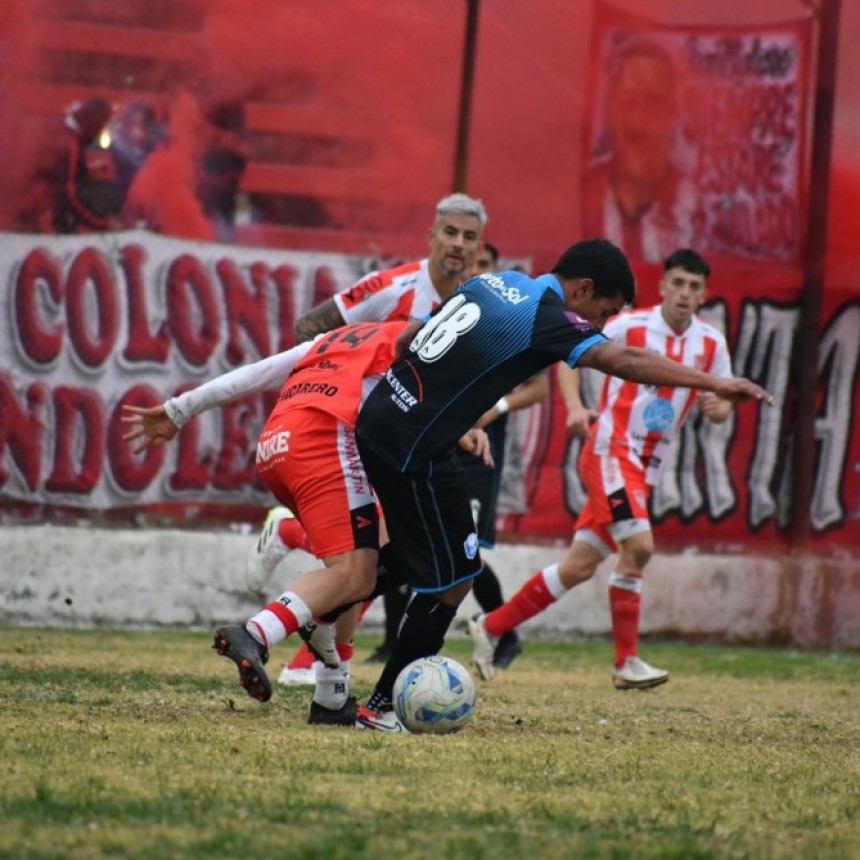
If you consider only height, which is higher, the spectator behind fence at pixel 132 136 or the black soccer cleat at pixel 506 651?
the spectator behind fence at pixel 132 136

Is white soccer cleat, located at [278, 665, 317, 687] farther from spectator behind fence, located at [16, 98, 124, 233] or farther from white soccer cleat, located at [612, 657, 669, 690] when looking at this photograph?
spectator behind fence, located at [16, 98, 124, 233]

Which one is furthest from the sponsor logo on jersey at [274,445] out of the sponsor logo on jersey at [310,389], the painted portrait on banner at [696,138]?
the painted portrait on banner at [696,138]

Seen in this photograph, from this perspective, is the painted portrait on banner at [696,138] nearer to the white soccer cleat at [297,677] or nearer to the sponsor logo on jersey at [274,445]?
the white soccer cleat at [297,677]

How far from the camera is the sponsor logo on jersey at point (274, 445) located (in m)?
6.86

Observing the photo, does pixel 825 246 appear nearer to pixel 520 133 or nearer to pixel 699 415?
pixel 699 415

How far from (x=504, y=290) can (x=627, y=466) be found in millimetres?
3676

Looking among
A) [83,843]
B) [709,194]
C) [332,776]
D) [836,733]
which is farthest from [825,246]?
[83,843]

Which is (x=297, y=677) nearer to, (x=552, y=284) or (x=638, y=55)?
(x=552, y=284)

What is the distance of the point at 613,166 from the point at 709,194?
887mm

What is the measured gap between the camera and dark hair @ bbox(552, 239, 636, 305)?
21.8 feet

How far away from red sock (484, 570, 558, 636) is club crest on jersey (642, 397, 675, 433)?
1035mm

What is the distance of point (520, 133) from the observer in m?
14.6

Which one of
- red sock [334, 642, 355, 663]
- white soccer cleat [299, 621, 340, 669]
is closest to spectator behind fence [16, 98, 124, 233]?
red sock [334, 642, 355, 663]

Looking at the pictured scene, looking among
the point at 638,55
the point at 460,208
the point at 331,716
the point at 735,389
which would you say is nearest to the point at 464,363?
the point at 735,389
